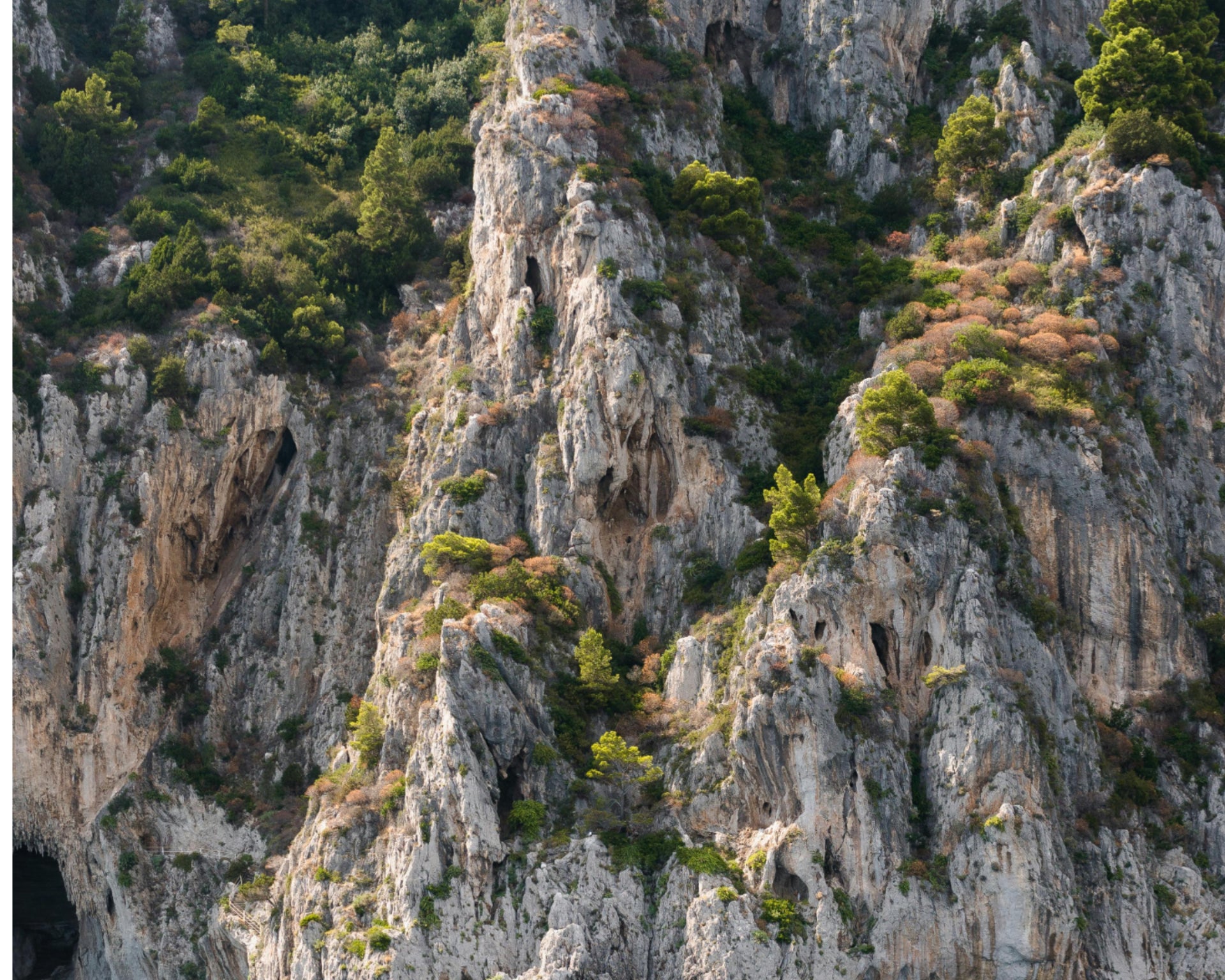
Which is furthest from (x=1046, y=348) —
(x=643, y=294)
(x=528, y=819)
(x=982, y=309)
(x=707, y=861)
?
(x=528, y=819)

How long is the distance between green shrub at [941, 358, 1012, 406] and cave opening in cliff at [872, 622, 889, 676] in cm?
1003

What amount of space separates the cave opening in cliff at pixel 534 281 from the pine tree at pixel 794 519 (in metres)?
15.8

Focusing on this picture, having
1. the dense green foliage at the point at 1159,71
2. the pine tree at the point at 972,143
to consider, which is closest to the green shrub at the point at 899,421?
the dense green foliage at the point at 1159,71

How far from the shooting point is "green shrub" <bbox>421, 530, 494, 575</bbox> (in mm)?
56094

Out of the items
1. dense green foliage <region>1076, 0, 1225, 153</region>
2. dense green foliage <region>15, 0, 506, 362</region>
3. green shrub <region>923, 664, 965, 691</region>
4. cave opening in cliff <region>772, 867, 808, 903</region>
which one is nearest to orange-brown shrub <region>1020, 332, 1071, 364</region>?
dense green foliage <region>1076, 0, 1225, 153</region>

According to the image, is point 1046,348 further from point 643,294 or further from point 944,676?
point 643,294

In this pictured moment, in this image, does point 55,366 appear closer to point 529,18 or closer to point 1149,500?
point 529,18

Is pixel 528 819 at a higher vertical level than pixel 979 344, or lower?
lower

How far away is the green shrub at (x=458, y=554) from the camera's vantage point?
56.1 m

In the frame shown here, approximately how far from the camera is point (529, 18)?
70500mm

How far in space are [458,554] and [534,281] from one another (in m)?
14.4

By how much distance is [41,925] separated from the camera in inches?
2547

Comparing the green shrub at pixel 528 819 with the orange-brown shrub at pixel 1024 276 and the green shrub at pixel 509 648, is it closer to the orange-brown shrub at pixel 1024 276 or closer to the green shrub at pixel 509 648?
the green shrub at pixel 509 648

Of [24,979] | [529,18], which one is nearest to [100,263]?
[529,18]
